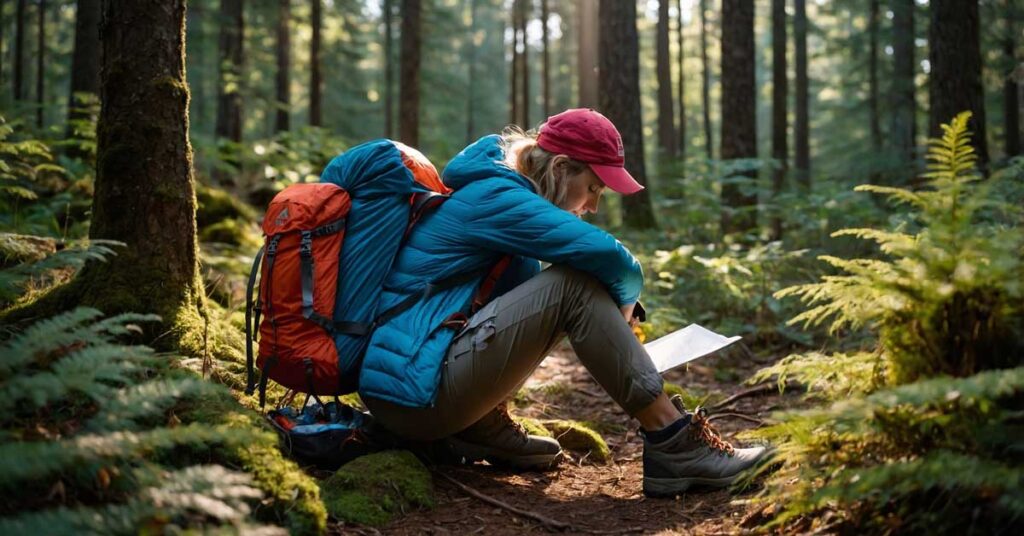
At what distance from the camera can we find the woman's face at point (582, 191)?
358 cm

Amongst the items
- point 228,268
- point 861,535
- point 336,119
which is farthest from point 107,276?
point 336,119

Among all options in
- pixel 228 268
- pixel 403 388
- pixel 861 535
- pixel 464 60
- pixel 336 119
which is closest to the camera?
pixel 861 535

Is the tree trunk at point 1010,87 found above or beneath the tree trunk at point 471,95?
beneath

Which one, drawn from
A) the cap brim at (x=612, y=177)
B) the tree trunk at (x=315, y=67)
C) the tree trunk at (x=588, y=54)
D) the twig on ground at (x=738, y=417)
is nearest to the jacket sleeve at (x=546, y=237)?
the cap brim at (x=612, y=177)

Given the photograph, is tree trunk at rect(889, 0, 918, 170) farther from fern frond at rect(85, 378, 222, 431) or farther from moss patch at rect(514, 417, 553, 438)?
fern frond at rect(85, 378, 222, 431)

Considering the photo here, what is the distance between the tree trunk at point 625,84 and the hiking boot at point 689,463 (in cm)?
740

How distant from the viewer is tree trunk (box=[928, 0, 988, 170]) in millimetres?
7688

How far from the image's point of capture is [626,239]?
9688mm

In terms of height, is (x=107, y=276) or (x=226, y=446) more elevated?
(x=107, y=276)

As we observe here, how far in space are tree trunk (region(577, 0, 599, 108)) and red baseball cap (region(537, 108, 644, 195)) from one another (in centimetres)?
1490

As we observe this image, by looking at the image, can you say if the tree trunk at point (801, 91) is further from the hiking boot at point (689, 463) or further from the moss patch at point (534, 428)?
the hiking boot at point (689, 463)

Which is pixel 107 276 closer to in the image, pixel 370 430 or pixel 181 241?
pixel 181 241

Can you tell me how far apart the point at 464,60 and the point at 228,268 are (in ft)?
123

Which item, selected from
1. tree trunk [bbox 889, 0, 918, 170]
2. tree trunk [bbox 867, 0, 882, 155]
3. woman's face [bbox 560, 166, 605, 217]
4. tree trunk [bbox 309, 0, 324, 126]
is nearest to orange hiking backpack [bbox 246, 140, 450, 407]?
woman's face [bbox 560, 166, 605, 217]
